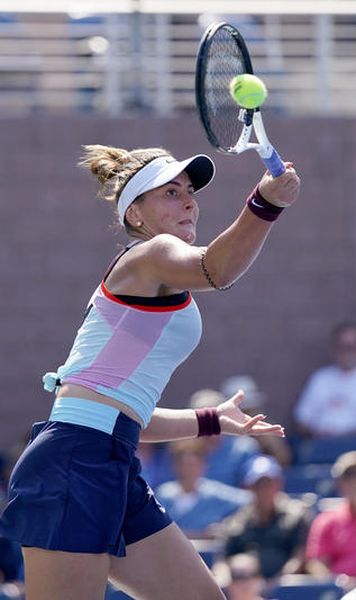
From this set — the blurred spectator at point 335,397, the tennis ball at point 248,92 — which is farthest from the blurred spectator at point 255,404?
the tennis ball at point 248,92

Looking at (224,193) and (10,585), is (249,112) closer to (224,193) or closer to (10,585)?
(10,585)

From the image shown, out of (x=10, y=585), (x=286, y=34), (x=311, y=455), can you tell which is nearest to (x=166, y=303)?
(x=10, y=585)

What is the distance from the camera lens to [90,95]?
10461 mm

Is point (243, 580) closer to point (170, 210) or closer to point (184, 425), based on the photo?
point (184, 425)

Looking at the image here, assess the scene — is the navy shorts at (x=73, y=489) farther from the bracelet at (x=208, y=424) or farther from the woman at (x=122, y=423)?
the bracelet at (x=208, y=424)

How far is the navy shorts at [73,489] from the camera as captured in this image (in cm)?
403

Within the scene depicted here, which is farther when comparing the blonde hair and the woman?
the blonde hair

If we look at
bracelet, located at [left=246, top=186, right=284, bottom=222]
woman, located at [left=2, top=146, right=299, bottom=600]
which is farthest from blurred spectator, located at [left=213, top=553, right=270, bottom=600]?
bracelet, located at [left=246, top=186, right=284, bottom=222]

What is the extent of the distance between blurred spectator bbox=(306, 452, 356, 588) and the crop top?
131 inches

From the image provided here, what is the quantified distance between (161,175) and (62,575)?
1.16m

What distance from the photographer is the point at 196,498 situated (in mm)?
8008

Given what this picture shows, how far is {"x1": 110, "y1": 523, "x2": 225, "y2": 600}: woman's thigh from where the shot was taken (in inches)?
168

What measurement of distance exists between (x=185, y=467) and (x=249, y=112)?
4.49m

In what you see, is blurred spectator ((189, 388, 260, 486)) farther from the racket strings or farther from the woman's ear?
the racket strings
